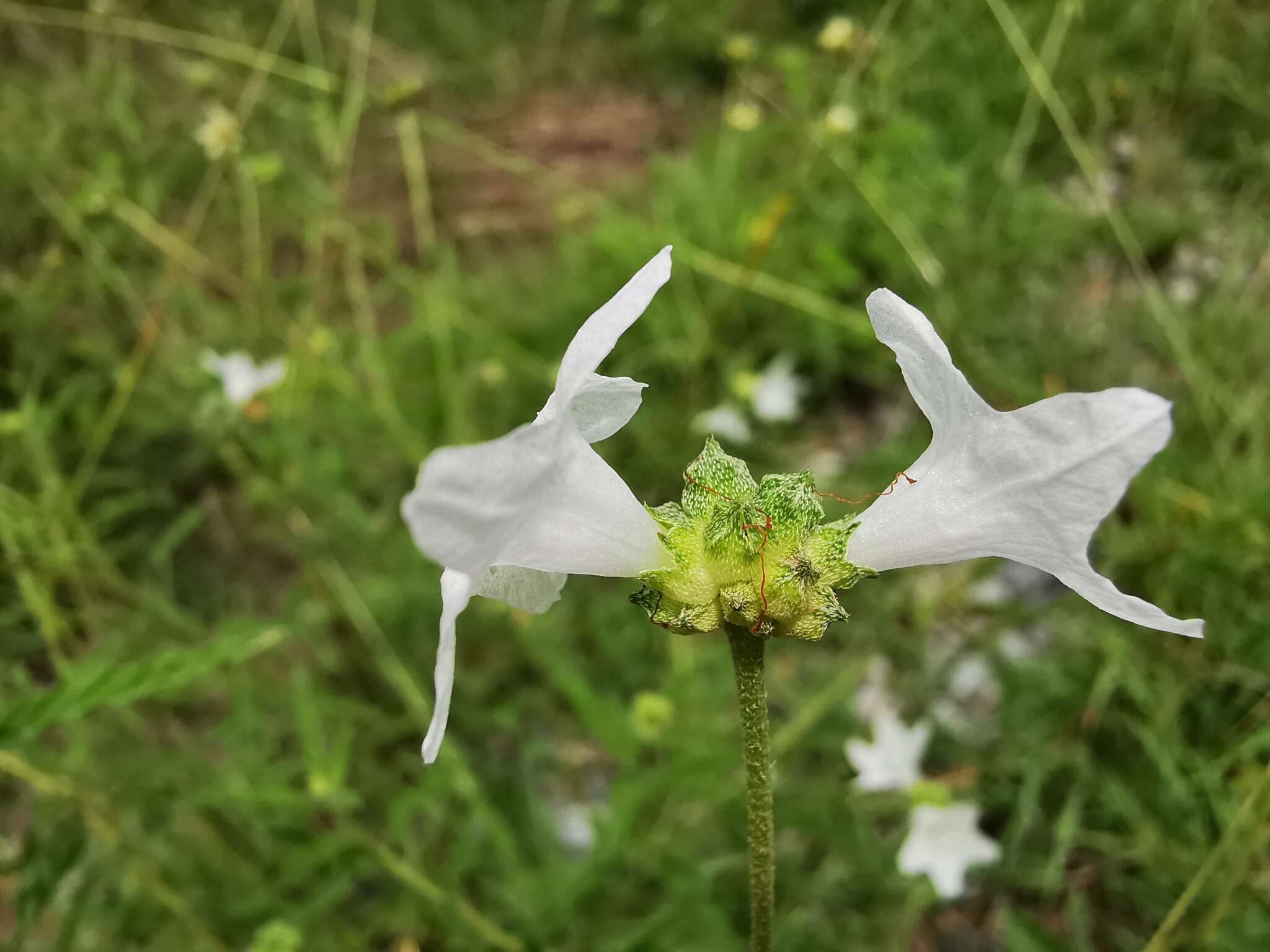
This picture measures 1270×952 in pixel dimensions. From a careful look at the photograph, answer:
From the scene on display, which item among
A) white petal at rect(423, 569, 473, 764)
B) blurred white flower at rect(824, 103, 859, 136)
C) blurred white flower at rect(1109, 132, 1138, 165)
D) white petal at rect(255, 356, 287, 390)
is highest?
blurred white flower at rect(1109, 132, 1138, 165)

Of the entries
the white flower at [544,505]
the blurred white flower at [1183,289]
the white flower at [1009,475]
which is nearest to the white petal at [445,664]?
the white flower at [544,505]

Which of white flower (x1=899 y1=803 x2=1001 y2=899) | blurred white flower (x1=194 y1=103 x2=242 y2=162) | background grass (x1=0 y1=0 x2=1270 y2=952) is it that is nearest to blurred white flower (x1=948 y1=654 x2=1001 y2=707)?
background grass (x1=0 y1=0 x2=1270 y2=952)

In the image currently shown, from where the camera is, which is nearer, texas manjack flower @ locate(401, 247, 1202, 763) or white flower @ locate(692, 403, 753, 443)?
texas manjack flower @ locate(401, 247, 1202, 763)

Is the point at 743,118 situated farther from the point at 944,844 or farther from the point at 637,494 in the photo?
the point at 944,844

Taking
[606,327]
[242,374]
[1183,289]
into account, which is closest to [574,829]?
[242,374]

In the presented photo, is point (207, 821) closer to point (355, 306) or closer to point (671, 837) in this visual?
point (671, 837)

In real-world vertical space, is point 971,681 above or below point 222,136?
below

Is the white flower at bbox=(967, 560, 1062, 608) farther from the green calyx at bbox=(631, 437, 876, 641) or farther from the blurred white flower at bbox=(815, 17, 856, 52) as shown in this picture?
the green calyx at bbox=(631, 437, 876, 641)

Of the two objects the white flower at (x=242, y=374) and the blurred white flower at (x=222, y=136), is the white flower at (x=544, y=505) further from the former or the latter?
the blurred white flower at (x=222, y=136)

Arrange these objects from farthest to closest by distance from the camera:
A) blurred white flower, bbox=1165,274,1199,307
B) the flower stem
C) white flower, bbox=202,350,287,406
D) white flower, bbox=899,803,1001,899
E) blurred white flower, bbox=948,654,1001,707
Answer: blurred white flower, bbox=1165,274,1199,307 → white flower, bbox=202,350,287,406 → blurred white flower, bbox=948,654,1001,707 → white flower, bbox=899,803,1001,899 → the flower stem
